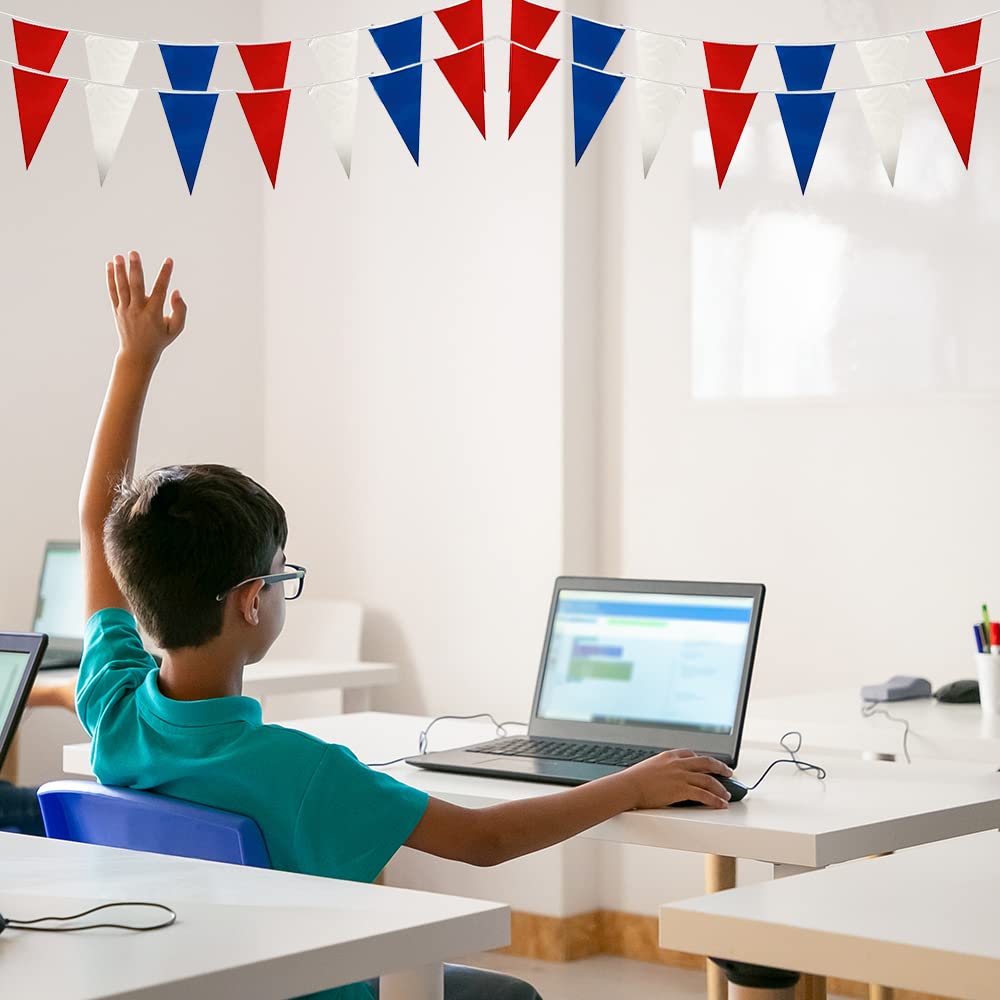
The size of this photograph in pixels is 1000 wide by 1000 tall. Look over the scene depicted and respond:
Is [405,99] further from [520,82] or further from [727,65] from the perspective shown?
[727,65]

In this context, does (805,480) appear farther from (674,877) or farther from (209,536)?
(209,536)

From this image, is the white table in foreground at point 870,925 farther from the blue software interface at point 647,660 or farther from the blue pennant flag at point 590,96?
the blue pennant flag at point 590,96

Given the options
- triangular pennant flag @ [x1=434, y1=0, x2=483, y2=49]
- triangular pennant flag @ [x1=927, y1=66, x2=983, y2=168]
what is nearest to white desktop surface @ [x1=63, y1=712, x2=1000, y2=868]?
triangular pennant flag @ [x1=927, y1=66, x2=983, y2=168]

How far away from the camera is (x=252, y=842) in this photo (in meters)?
1.55

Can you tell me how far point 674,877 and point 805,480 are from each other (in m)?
0.99

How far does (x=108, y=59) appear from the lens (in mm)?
Answer: 3031

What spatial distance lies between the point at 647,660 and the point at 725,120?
1259mm

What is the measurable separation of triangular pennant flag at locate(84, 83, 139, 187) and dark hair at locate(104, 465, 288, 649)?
1.52m

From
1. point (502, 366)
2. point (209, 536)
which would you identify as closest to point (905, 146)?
point (502, 366)

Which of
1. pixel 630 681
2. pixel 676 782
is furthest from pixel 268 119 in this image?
pixel 676 782

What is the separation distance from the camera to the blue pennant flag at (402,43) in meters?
2.97

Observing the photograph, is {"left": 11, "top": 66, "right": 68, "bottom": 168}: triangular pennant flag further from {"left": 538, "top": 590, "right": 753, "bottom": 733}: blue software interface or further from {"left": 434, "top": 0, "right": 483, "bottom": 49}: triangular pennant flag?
{"left": 538, "top": 590, "right": 753, "bottom": 733}: blue software interface

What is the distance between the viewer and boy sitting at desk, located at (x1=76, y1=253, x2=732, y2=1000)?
62.1 inches

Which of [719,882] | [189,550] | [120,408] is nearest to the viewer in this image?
[189,550]
